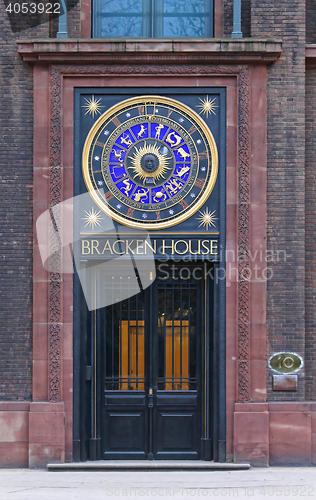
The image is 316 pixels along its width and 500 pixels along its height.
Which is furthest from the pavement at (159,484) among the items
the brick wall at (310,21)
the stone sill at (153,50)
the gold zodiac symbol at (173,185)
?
the brick wall at (310,21)

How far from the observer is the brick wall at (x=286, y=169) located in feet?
32.1

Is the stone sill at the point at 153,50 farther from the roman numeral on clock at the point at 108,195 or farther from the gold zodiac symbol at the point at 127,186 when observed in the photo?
the roman numeral on clock at the point at 108,195

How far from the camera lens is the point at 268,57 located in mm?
9828

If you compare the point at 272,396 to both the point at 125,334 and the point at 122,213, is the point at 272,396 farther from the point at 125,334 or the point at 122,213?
the point at 122,213

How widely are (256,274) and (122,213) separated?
8.59 ft

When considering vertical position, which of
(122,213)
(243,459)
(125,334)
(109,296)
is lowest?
(243,459)

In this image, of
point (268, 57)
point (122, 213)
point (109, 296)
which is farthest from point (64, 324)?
point (268, 57)

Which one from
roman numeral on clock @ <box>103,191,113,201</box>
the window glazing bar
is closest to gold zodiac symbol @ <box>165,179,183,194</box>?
roman numeral on clock @ <box>103,191,113,201</box>

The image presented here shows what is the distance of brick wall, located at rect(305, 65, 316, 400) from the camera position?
10008 mm

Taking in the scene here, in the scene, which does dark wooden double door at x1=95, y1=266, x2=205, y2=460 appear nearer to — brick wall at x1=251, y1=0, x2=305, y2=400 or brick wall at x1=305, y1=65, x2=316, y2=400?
brick wall at x1=251, y1=0, x2=305, y2=400

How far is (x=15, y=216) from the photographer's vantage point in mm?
9961

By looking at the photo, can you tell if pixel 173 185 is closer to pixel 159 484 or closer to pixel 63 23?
pixel 63 23

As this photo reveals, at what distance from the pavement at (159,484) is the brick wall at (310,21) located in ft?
25.5

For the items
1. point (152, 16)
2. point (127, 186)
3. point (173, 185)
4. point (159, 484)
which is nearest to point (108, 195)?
point (127, 186)
